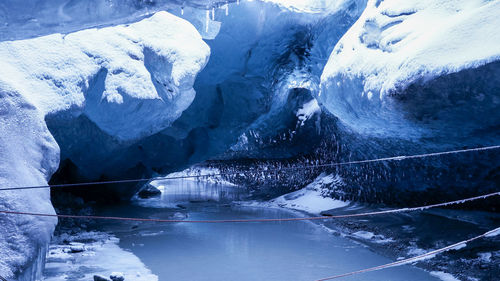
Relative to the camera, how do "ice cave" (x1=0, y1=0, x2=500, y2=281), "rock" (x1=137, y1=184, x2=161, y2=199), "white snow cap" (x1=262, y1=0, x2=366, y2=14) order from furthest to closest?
"rock" (x1=137, y1=184, x2=161, y2=199), "white snow cap" (x1=262, y1=0, x2=366, y2=14), "ice cave" (x1=0, y1=0, x2=500, y2=281)

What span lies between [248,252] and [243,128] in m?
4.99

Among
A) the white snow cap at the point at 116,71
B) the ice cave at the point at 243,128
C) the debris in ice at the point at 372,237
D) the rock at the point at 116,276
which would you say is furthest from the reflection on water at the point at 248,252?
the white snow cap at the point at 116,71

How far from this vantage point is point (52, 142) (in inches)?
154

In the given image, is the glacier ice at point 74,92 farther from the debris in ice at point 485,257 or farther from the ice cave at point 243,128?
the debris in ice at point 485,257

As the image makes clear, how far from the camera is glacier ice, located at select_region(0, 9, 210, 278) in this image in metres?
3.24

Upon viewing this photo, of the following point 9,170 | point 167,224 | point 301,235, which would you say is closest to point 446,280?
point 301,235

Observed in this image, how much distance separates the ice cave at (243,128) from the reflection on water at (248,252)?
0.04 meters

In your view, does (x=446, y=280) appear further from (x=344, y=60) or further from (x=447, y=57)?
(x=344, y=60)

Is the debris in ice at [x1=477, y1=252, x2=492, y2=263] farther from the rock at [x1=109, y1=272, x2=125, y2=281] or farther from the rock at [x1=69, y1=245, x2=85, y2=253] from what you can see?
the rock at [x1=69, y1=245, x2=85, y2=253]

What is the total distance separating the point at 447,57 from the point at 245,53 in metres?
5.31

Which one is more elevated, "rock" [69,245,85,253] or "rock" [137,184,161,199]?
"rock" [137,184,161,199]

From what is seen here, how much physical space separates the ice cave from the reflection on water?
45mm

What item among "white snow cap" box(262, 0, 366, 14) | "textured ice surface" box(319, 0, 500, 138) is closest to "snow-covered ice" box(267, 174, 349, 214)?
"textured ice surface" box(319, 0, 500, 138)

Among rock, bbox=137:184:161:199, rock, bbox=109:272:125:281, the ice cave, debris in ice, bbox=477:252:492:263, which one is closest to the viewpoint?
the ice cave
